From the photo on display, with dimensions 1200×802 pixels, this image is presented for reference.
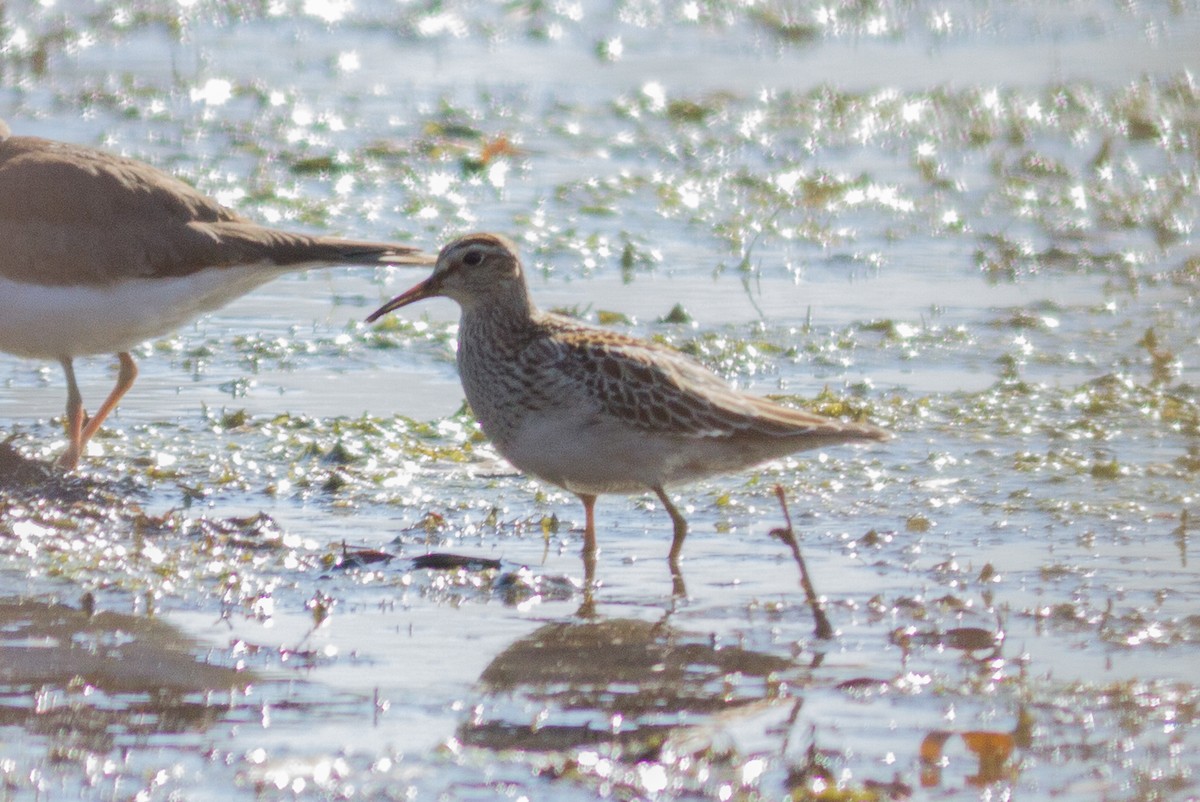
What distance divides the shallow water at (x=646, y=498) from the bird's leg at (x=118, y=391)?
12 centimetres

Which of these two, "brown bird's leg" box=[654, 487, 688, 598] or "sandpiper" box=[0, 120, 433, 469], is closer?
"brown bird's leg" box=[654, 487, 688, 598]

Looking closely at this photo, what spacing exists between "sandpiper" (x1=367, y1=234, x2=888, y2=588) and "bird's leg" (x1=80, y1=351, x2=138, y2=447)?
71.7 inches

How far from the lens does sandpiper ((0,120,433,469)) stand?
769cm

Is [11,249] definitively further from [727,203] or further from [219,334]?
[727,203]

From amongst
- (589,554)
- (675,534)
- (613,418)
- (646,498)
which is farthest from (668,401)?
(646,498)

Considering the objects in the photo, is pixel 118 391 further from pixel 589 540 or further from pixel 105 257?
pixel 589 540

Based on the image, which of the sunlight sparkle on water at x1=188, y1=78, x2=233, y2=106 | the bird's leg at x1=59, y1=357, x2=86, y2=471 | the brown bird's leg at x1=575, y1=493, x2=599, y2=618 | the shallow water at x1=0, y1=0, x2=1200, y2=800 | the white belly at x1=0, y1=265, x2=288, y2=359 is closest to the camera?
the shallow water at x1=0, y1=0, x2=1200, y2=800

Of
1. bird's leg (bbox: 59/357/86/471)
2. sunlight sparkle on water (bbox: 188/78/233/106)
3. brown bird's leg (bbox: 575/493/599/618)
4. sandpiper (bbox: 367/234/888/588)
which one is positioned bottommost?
brown bird's leg (bbox: 575/493/599/618)

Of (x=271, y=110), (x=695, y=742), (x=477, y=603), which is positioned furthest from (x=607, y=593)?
(x=271, y=110)

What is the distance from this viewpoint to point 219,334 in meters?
9.70

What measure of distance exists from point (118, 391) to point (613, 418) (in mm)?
2708

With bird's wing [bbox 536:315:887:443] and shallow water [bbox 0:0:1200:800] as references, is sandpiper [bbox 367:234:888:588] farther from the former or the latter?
shallow water [bbox 0:0:1200:800]

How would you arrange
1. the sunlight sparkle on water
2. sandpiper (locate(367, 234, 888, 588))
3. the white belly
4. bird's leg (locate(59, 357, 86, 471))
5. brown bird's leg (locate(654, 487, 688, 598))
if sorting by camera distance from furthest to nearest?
the sunlight sparkle on water < the white belly < bird's leg (locate(59, 357, 86, 471)) < sandpiper (locate(367, 234, 888, 588)) < brown bird's leg (locate(654, 487, 688, 598))

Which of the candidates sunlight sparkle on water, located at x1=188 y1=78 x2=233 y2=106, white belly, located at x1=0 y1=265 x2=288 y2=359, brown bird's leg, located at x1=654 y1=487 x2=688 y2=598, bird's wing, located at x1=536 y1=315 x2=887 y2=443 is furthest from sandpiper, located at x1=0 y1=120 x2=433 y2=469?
sunlight sparkle on water, located at x1=188 y1=78 x2=233 y2=106
